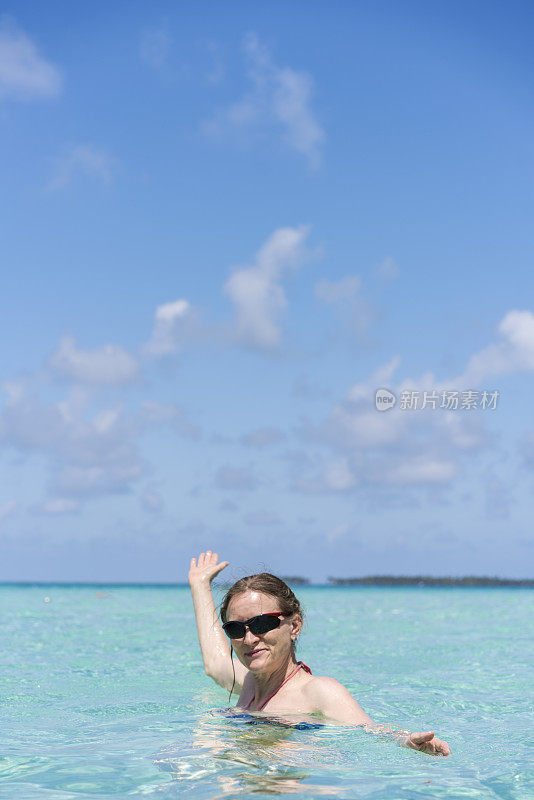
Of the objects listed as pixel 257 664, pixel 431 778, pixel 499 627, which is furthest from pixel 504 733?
pixel 499 627

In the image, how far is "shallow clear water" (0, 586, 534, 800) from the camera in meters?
3.59

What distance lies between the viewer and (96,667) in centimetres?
972

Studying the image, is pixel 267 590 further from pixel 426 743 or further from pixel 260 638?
pixel 426 743

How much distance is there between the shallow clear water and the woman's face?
1.16 feet

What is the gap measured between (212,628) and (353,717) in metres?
1.44

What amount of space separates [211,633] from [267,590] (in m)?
1.13

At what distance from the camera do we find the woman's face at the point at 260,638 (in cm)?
408

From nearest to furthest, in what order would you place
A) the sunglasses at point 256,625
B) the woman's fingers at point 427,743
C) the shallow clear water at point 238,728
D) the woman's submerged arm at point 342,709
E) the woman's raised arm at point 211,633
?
the woman's fingers at point 427,743, the shallow clear water at point 238,728, the woman's submerged arm at point 342,709, the sunglasses at point 256,625, the woman's raised arm at point 211,633

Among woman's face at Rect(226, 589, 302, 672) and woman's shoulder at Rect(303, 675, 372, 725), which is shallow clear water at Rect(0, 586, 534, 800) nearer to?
woman's shoulder at Rect(303, 675, 372, 725)

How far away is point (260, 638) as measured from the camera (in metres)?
4.07

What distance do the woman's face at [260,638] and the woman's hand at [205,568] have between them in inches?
34.8

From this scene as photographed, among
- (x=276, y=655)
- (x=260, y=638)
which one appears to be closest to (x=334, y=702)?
(x=276, y=655)

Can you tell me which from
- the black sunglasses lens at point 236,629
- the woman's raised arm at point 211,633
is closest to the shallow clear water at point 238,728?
the woman's raised arm at point 211,633

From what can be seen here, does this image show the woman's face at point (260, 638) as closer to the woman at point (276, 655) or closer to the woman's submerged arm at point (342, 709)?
the woman at point (276, 655)
